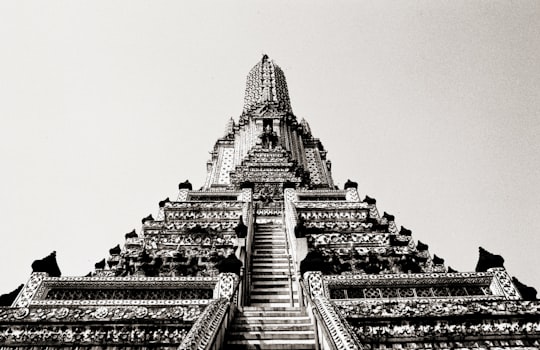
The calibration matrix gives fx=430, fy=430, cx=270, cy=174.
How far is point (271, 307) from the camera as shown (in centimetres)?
955

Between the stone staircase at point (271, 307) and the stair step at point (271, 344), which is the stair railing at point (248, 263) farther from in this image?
the stair step at point (271, 344)

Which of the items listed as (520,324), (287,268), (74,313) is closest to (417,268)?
(287,268)

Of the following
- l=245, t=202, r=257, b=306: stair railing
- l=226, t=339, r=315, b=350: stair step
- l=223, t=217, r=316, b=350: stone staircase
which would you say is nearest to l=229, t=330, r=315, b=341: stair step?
l=223, t=217, r=316, b=350: stone staircase

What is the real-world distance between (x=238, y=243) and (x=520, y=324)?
314 inches

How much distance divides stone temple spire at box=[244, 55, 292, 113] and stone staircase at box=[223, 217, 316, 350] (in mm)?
23533

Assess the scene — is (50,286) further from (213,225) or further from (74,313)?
(213,225)

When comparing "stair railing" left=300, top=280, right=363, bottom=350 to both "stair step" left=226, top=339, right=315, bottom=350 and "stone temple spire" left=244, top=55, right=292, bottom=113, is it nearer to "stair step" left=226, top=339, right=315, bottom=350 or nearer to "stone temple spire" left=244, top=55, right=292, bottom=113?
"stair step" left=226, top=339, right=315, bottom=350

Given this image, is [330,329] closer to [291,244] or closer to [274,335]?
[274,335]

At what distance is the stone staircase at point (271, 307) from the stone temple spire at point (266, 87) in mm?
23533

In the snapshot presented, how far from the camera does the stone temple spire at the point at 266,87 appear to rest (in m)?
40.4

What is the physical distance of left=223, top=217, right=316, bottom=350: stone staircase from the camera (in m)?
8.03

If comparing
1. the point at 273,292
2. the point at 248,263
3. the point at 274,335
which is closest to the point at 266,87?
the point at 248,263

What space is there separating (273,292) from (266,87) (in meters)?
33.1

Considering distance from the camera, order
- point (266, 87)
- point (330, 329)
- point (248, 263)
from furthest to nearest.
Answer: point (266, 87) < point (248, 263) < point (330, 329)
